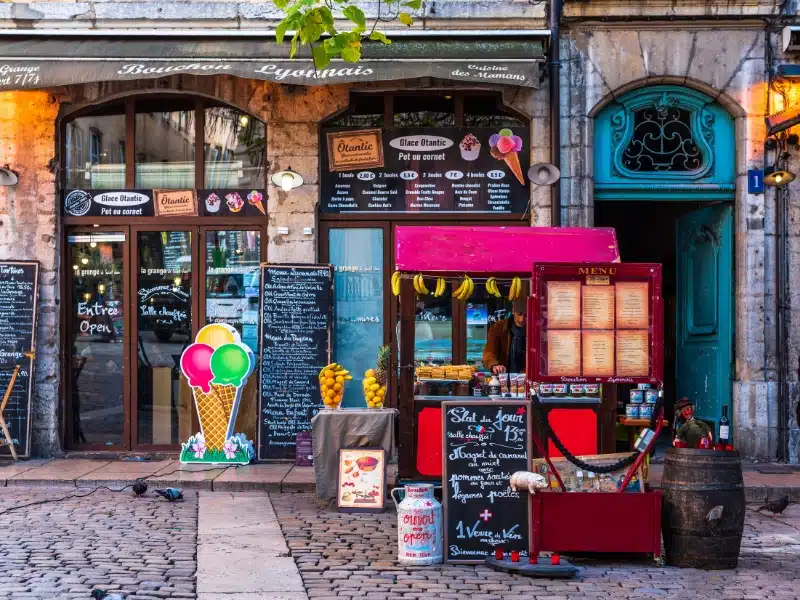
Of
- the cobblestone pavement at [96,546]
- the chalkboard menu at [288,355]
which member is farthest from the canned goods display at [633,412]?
the cobblestone pavement at [96,546]

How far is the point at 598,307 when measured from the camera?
8.34 m

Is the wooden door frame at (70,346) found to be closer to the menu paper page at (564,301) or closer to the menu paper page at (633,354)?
the menu paper page at (564,301)

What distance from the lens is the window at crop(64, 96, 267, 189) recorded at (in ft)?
44.0

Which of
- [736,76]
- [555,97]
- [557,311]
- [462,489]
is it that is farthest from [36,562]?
[736,76]

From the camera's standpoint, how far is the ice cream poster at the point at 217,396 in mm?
12508

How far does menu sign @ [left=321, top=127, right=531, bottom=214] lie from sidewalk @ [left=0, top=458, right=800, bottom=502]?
9.95ft

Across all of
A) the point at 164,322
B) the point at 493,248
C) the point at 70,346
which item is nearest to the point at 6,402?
the point at 70,346

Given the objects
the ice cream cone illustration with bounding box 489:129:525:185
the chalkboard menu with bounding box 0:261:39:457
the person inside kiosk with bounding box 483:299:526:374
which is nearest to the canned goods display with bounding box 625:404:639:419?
the person inside kiosk with bounding box 483:299:526:374

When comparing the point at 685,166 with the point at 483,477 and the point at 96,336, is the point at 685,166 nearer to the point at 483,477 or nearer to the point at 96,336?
the point at 483,477

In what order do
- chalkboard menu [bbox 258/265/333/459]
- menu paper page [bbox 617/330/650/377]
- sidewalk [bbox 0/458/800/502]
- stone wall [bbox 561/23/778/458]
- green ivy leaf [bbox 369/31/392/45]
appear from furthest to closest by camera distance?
stone wall [bbox 561/23/778/458], chalkboard menu [bbox 258/265/333/459], sidewalk [bbox 0/458/800/502], green ivy leaf [bbox 369/31/392/45], menu paper page [bbox 617/330/650/377]

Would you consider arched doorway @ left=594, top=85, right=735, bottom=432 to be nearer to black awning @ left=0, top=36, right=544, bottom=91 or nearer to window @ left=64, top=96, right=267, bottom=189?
black awning @ left=0, top=36, right=544, bottom=91

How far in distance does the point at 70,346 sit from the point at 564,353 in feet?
23.2

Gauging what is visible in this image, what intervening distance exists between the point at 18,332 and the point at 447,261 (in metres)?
5.36

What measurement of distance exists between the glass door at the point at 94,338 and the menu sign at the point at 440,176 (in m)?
2.83
